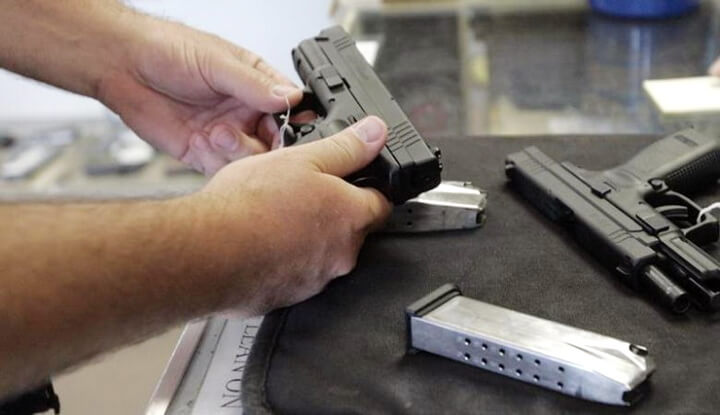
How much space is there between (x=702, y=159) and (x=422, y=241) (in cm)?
32

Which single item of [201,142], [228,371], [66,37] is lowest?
[228,371]

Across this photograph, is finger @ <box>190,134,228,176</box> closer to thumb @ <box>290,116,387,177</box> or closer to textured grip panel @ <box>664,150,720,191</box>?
thumb @ <box>290,116,387,177</box>

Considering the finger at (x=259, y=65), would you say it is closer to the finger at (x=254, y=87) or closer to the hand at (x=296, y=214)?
the finger at (x=254, y=87)

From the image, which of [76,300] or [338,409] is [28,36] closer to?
[76,300]

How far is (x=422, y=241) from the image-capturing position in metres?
0.79

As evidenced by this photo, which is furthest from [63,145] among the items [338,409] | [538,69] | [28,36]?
[338,409]

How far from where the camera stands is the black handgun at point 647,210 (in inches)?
26.5

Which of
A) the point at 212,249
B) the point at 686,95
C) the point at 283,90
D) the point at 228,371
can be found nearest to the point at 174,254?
the point at 212,249

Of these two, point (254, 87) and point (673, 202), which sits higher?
point (254, 87)

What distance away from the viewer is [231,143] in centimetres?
98

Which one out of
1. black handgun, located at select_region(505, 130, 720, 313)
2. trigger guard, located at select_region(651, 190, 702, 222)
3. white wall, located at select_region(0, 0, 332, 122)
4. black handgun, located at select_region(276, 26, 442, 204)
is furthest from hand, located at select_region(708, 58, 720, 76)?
white wall, located at select_region(0, 0, 332, 122)

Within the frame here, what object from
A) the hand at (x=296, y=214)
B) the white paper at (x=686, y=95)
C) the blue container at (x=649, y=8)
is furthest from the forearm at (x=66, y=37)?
the blue container at (x=649, y=8)

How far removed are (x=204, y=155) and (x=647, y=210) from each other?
0.55m

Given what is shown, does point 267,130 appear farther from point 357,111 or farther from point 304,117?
point 357,111
